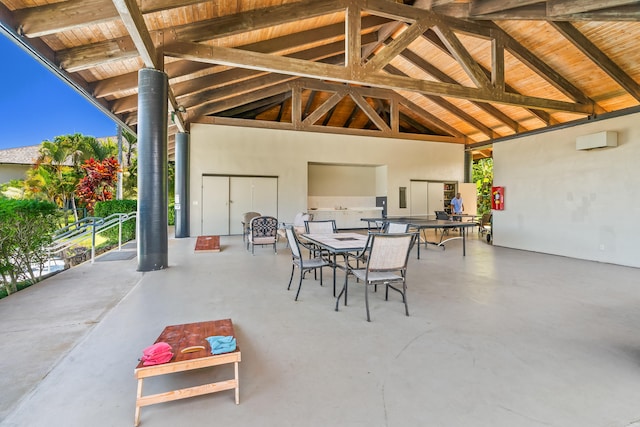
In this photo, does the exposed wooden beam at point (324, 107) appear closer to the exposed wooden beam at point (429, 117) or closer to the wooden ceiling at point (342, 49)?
the wooden ceiling at point (342, 49)

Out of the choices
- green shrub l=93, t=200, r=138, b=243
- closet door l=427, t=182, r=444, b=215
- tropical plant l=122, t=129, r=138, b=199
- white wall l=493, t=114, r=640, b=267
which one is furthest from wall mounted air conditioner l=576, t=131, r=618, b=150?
tropical plant l=122, t=129, r=138, b=199

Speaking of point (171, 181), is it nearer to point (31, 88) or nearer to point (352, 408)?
point (352, 408)

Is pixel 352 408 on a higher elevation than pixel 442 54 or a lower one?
lower

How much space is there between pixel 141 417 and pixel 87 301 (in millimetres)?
2557

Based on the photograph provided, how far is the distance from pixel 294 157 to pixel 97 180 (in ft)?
21.9

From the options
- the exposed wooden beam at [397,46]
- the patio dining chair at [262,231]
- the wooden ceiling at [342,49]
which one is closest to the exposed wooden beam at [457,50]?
the wooden ceiling at [342,49]

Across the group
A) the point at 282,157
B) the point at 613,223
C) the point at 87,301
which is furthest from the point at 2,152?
the point at 613,223

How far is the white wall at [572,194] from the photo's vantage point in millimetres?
5781

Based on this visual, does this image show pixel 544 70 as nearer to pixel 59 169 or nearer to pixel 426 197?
pixel 426 197

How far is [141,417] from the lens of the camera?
1597 mm

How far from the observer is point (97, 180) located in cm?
979

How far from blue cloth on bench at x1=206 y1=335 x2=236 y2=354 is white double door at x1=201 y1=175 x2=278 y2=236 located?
8.36m

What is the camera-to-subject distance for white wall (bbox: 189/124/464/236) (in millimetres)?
9508

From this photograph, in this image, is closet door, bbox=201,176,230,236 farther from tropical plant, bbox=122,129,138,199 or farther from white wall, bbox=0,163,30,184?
white wall, bbox=0,163,30,184
